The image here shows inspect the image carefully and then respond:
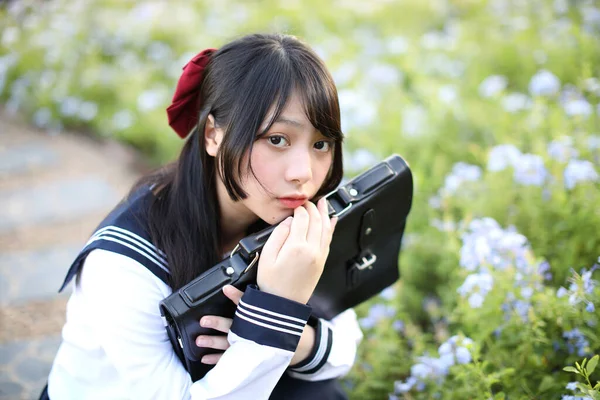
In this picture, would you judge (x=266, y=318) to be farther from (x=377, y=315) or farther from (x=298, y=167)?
(x=377, y=315)

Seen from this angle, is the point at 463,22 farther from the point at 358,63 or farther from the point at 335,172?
the point at 335,172

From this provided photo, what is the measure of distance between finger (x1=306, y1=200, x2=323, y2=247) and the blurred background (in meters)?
0.54

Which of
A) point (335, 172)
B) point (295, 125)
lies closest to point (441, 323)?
point (335, 172)

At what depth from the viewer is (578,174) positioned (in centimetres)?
199

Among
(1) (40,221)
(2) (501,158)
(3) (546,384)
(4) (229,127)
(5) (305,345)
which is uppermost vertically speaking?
(4) (229,127)

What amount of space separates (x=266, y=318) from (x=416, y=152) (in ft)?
7.03

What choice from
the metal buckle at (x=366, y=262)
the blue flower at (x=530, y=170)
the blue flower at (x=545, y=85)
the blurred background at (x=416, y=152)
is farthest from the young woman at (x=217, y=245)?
the blue flower at (x=545, y=85)

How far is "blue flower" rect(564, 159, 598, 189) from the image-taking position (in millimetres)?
1997

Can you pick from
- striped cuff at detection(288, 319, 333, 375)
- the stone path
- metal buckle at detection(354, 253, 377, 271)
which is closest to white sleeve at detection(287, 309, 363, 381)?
striped cuff at detection(288, 319, 333, 375)

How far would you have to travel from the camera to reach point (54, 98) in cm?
466

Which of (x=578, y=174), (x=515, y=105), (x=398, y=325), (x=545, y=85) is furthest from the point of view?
(x=515, y=105)

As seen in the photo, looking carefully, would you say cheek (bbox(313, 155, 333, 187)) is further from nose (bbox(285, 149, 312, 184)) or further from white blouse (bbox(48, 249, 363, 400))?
white blouse (bbox(48, 249, 363, 400))

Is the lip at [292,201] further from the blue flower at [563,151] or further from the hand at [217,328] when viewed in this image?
the blue flower at [563,151]

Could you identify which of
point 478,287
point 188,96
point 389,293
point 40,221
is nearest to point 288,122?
point 188,96
